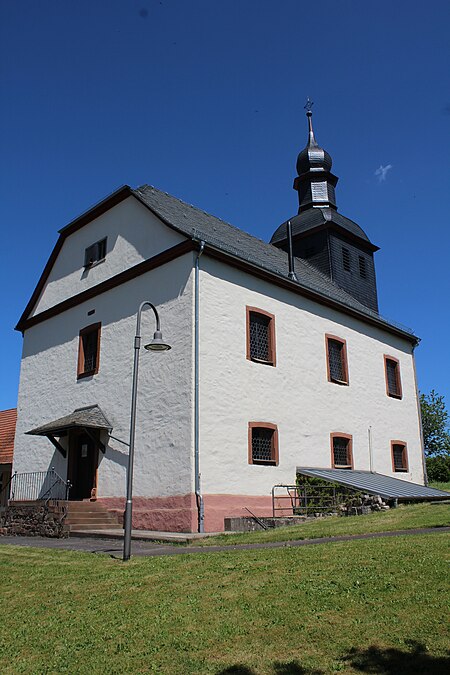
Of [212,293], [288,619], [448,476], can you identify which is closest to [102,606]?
[288,619]

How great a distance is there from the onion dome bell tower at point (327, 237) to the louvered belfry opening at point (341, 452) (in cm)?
802

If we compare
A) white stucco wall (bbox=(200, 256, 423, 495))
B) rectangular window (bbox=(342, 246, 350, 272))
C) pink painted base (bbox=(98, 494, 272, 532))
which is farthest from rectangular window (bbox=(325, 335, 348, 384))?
pink painted base (bbox=(98, 494, 272, 532))

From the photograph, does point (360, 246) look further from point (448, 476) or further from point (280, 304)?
point (448, 476)

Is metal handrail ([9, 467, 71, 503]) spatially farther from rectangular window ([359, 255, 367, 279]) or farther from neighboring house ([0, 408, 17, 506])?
rectangular window ([359, 255, 367, 279])

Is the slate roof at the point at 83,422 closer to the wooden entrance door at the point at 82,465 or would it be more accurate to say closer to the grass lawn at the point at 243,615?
the wooden entrance door at the point at 82,465

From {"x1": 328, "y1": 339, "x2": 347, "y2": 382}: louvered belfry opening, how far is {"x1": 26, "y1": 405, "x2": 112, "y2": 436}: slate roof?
7.99 metres

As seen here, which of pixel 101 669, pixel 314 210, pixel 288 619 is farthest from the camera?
pixel 314 210

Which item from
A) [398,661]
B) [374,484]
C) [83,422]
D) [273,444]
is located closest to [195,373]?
[273,444]

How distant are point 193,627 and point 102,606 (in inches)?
57.9

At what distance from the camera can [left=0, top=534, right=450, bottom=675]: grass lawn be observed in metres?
4.98

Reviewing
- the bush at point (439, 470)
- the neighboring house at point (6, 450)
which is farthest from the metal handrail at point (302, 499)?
the bush at point (439, 470)

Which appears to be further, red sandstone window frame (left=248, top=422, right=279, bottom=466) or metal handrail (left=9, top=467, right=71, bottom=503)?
metal handrail (left=9, top=467, right=71, bottom=503)

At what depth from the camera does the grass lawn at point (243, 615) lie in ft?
16.3

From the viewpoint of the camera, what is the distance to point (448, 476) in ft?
128
